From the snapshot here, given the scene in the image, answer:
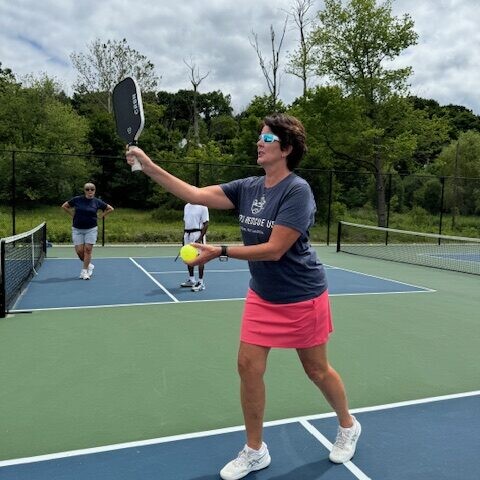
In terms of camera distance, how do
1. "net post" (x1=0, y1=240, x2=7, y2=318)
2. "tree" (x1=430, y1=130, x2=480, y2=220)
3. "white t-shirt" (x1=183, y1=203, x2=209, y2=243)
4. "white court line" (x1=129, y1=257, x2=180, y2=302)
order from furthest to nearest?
"tree" (x1=430, y1=130, x2=480, y2=220) < "white t-shirt" (x1=183, y1=203, x2=209, y2=243) < "white court line" (x1=129, y1=257, x2=180, y2=302) < "net post" (x1=0, y1=240, x2=7, y2=318)

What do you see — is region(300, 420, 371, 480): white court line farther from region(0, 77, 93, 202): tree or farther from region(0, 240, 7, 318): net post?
region(0, 77, 93, 202): tree

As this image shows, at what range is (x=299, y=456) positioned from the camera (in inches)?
116

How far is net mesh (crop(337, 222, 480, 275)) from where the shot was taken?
43.0 feet

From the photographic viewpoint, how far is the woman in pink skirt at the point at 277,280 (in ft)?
8.21

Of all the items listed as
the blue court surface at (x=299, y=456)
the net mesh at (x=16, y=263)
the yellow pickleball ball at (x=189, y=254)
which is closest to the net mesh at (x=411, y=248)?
the net mesh at (x=16, y=263)

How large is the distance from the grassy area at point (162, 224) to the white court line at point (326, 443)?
43.7ft

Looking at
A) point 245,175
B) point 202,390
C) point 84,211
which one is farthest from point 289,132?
point 245,175

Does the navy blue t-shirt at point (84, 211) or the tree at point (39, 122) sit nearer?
the navy blue t-shirt at point (84, 211)

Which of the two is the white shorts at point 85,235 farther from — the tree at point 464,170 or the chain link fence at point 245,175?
the tree at point 464,170

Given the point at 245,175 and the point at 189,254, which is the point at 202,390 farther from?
the point at 245,175

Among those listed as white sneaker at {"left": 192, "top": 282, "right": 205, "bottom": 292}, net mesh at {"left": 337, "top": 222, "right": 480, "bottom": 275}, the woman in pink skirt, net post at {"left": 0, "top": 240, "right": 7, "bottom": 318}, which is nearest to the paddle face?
the woman in pink skirt

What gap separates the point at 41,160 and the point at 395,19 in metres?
16.7

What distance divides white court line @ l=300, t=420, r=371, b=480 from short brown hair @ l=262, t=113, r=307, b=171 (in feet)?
5.69

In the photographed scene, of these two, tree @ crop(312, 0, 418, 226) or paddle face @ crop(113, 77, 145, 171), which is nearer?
paddle face @ crop(113, 77, 145, 171)
